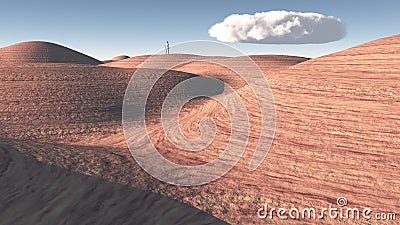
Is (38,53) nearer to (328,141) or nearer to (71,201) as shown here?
(71,201)

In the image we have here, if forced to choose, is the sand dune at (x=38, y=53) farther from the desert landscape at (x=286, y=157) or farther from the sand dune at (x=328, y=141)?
the sand dune at (x=328, y=141)

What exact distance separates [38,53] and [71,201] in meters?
109

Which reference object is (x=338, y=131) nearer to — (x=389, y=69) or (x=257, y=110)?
(x=257, y=110)

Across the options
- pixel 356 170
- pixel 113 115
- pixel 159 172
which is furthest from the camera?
pixel 113 115

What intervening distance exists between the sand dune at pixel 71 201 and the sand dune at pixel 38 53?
94.8 meters

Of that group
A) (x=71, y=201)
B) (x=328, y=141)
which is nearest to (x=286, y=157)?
(x=328, y=141)

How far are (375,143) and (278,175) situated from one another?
5.11m

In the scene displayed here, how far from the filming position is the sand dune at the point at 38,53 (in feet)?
307

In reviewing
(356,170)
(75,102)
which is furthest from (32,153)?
(75,102)

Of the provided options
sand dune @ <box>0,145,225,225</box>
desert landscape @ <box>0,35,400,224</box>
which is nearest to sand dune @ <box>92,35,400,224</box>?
desert landscape @ <box>0,35,400,224</box>

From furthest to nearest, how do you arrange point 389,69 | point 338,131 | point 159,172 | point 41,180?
1. point 389,69
2. point 338,131
3. point 159,172
4. point 41,180

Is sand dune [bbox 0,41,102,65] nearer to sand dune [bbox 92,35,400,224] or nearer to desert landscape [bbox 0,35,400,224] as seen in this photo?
desert landscape [bbox 0,35,400,224]

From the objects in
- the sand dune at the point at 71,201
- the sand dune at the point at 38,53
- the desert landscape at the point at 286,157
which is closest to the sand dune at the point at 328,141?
the desert landscape at the point at 286,157

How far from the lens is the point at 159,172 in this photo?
13656 millimetres
